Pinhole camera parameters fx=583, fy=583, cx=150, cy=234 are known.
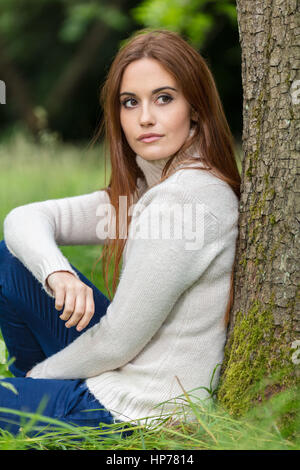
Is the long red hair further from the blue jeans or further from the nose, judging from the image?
the blue jeans

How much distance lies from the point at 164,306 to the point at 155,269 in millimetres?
111

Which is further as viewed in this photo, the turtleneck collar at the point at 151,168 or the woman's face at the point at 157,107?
the turtleneck collar at the point at 151,168

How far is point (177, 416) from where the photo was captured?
163cm

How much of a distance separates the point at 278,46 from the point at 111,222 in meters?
0.83

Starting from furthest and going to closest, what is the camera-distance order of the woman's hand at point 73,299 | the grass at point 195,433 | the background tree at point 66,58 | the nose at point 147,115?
the background tree at point 66,58, the nose at point 147,115, the woman's hand at point 73,299, the grass at point 195,433

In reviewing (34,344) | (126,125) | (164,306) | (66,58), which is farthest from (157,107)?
(66,58)

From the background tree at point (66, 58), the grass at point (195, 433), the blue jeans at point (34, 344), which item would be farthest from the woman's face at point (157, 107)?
the background tree at point (66, 58)

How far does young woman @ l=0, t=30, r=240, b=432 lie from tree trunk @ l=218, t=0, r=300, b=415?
6cm

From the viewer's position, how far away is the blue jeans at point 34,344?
1662 mm

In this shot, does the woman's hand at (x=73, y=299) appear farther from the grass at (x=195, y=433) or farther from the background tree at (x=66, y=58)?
the background tree at (x=66, y=58)

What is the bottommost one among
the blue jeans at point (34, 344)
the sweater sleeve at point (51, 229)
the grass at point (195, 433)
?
the grass at point (195, 433)

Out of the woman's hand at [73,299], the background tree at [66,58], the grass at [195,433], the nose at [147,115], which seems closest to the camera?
the grass at [195,433]

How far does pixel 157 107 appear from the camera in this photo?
177 cm
